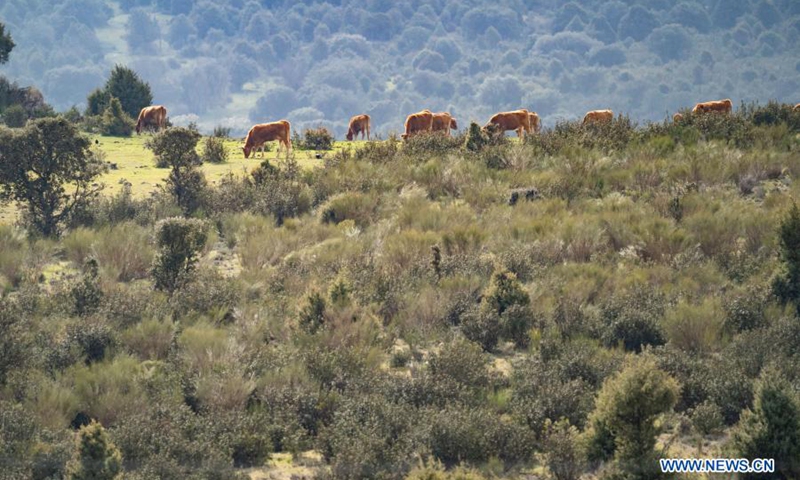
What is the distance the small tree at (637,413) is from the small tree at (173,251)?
26.3ft

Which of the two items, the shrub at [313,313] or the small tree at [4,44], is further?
the small tree at [4,44]

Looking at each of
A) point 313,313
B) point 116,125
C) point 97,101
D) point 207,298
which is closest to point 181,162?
point 207,298

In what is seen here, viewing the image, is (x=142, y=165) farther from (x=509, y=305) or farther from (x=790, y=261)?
(x=790, y=261)

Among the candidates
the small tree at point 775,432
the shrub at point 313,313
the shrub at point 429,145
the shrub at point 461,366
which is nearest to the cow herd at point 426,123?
the shrub at point 429,145

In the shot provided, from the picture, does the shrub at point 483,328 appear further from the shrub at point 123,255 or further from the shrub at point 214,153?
the shrub at point 214,153

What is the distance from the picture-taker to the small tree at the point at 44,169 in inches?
739

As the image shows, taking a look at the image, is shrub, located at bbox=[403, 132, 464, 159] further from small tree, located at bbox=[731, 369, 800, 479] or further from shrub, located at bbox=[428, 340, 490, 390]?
small tree, located at bbox=[731, 369, 800, 479]

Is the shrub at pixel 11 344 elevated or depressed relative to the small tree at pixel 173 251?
depressed

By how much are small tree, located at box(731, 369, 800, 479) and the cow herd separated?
17992 mm

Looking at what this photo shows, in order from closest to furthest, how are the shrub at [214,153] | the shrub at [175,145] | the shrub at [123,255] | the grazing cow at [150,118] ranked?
1. the shrub at [123,255]
2. the shrub at [175,145]
3. the shrub at [214,153]
4. the grazing cow at [150,118]

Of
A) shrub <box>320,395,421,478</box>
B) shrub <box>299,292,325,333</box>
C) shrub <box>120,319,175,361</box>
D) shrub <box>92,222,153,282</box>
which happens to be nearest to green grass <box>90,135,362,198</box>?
shrub <box>92,222,153,282</box>

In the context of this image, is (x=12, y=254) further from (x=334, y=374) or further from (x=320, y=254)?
(x=334, y=374)

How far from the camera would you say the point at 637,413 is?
883 cm

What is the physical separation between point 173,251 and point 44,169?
5.57 m
